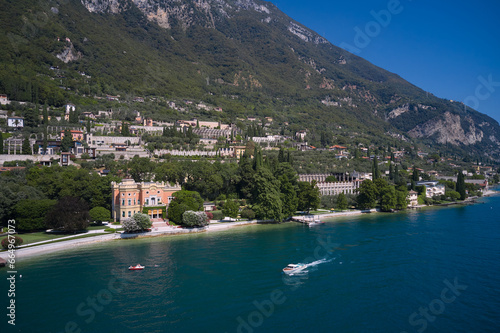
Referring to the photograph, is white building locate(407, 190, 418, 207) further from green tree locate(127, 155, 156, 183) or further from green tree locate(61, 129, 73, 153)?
green tree locate(61, 129, 73, 153)

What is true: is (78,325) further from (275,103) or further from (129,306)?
(275,103)

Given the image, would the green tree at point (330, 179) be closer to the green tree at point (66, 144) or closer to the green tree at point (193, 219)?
A: the green tree at point (193, 219)

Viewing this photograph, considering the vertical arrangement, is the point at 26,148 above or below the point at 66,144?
below

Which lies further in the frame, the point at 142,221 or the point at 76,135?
the point at 76,135

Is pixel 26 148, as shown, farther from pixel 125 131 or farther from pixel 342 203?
pixel 342 203

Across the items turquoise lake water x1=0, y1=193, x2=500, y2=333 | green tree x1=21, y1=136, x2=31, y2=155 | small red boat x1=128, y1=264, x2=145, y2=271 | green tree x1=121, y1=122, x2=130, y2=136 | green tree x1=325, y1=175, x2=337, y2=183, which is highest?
green tree x1=121, y1=122, x2=130, y2=136

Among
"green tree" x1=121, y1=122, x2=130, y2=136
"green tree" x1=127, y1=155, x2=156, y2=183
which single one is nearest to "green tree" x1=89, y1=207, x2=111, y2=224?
"green tree" x1=127, y1=155, x2=156, y2=183

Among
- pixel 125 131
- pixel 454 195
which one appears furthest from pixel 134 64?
pixel 454 195
